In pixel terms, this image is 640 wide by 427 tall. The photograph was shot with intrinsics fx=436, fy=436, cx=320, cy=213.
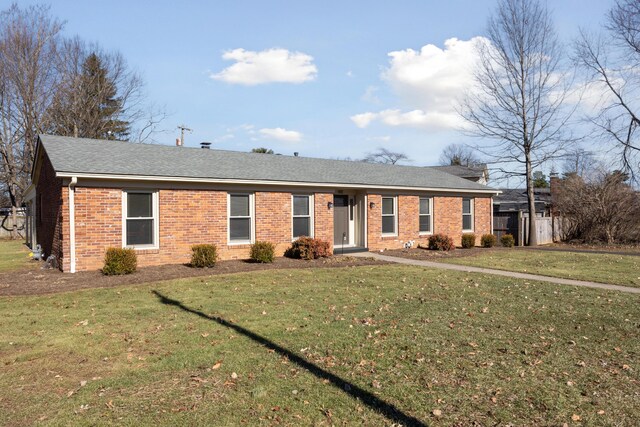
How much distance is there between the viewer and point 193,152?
16516 mm

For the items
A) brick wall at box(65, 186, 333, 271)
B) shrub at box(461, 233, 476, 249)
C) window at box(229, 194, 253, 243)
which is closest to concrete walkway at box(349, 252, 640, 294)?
brick wall at box(65, 186, 333, 271)

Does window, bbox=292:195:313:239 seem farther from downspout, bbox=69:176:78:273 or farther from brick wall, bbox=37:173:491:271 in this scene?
downspout, bbox=69:176:78:273

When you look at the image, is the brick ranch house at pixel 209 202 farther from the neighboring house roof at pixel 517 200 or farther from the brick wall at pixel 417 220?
the neighboring house roof at pixel 517 200

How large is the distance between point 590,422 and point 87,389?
4.62 m

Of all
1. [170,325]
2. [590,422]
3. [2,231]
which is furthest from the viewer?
[2,231]

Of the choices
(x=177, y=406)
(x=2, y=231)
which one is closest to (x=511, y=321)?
(x=177, y=406)

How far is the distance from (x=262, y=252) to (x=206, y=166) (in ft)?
12.0

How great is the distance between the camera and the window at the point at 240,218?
14367 mm

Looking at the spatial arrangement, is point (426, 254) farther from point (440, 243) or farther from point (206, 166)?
point (206, 166)

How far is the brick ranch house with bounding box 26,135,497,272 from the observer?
11.9 metres

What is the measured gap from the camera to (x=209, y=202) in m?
13.8

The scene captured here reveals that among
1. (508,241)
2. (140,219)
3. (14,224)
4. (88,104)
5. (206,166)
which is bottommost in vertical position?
(508,241)

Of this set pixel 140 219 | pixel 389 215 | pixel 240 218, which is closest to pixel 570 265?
pixel 389 215

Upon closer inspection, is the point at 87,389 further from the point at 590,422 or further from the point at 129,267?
the point at 129,267
